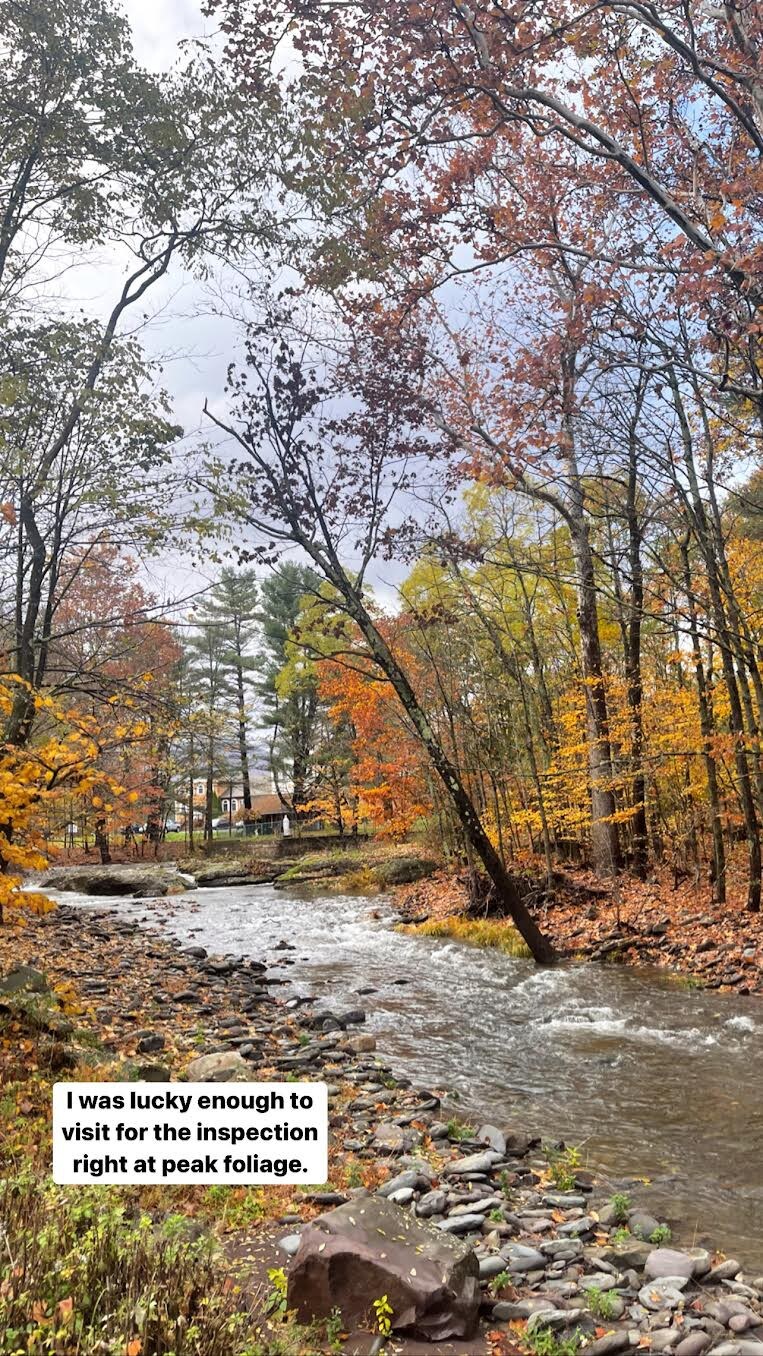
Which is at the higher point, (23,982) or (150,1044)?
(23,982)

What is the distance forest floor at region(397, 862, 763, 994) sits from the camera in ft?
33.3

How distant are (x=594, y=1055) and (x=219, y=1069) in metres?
3.65

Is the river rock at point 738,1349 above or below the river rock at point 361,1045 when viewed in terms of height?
above

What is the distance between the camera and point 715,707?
13.5 meters

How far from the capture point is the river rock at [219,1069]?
6.25 m

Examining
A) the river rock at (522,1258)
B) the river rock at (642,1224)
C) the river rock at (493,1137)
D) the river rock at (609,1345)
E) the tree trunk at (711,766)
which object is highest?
the tree trunk at (711,766)

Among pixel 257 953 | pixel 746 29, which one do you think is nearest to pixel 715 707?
pixel 257 953

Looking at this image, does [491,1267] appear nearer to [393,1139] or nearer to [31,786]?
[393,1139]

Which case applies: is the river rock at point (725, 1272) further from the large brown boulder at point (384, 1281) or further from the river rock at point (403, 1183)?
the river rock at point (403, 1183)

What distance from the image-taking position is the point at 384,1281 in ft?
10.4

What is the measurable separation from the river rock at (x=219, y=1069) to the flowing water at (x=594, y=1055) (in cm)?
161

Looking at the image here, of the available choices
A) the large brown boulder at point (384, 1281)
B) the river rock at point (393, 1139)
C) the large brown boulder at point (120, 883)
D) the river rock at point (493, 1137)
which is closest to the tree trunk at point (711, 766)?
the river rock at point (493, 1137)

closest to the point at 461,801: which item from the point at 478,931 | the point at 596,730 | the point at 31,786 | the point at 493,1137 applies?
the point at 478,931

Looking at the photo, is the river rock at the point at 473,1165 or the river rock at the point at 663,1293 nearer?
the river rock at the point at 663,1293
